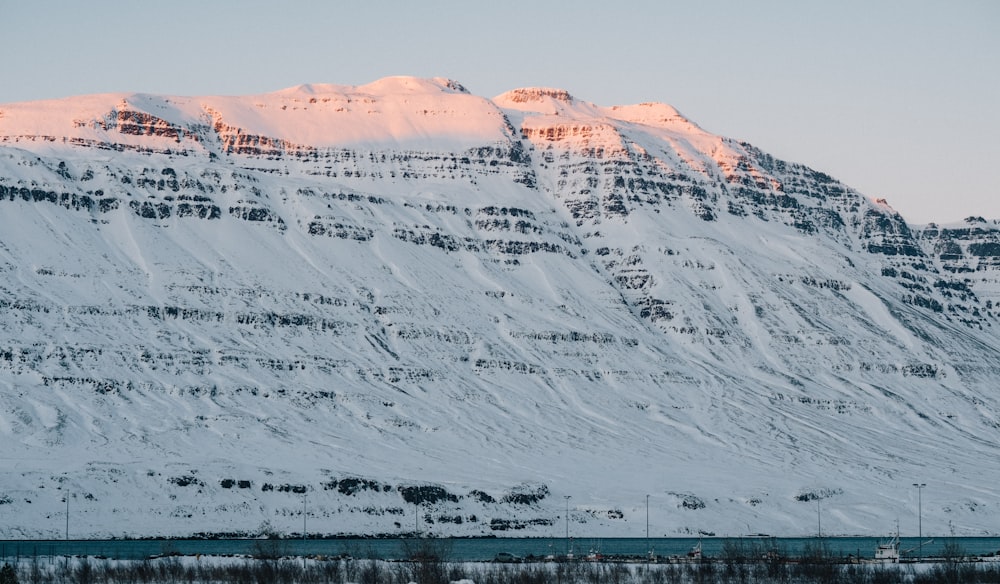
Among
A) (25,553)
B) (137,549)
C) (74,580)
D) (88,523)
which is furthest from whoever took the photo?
(88,523)

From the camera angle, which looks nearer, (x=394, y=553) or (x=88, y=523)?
(x=394, y=553)

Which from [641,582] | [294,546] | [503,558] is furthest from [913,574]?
[294,546]

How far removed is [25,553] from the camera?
170m

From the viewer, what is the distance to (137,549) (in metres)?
181

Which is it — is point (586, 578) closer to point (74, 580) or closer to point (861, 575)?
point (861, 575)

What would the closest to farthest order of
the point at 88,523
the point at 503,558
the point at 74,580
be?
the point at 74,580 < the point at 503,558 < the point at 88,523

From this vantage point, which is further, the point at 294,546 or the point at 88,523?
the point at 88,523

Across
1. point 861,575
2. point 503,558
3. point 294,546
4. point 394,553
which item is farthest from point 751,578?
point 294,546

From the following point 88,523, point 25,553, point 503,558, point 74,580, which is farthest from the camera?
point 88,523

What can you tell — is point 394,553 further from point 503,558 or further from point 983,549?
point 983,549

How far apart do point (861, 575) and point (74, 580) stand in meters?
55.5

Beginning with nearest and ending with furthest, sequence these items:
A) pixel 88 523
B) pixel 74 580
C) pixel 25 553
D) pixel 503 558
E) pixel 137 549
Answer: pixel 74 580 < pixel 503 558 < pixel 25 553 < pixel 137 549 < pixel 88 523

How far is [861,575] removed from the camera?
13450 cm

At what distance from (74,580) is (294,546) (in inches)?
2162
